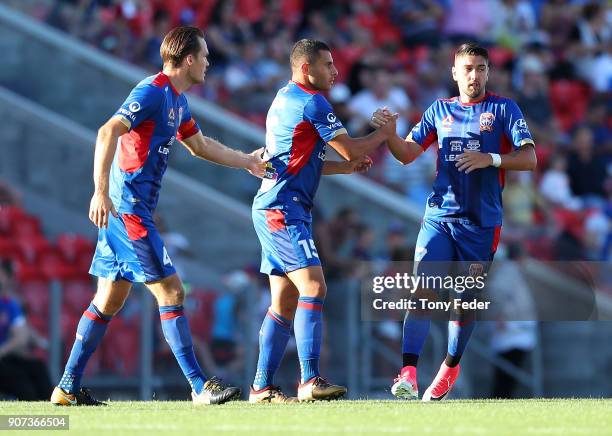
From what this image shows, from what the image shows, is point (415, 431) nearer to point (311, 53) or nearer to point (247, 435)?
point (247, 435)

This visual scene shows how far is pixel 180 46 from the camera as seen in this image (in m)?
8.88

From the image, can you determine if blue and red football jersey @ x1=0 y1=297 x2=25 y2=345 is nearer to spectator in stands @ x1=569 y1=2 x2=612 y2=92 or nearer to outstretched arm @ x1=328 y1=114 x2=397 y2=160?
outstretched arm @ x1=328 y1=114 x2=397 y2=160

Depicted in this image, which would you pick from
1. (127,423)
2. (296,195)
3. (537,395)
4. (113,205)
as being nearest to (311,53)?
(296,195)

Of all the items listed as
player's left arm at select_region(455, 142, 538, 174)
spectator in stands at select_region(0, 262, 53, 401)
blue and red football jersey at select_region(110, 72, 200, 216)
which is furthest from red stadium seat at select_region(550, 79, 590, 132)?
blue and red football jersey at select_region(110, 72, 200, 216)

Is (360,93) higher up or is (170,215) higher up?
(360,93)

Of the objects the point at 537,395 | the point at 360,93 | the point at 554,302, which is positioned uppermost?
the point at 360,93

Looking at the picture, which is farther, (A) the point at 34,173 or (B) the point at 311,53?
(A) the point at 34,173

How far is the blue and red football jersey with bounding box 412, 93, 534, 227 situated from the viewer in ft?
30.7

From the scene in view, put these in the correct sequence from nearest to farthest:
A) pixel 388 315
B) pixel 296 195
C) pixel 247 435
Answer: pixel 247 435, pixel 296 195, pixel 388 315

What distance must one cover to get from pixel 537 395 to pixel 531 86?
18.0 feet

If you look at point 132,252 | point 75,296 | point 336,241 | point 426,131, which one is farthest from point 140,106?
point 336,241

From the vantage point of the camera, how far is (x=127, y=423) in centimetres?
762

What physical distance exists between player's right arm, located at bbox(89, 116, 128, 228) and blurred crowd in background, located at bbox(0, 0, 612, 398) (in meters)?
5.12

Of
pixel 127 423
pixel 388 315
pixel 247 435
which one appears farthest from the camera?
pixel 388 315
